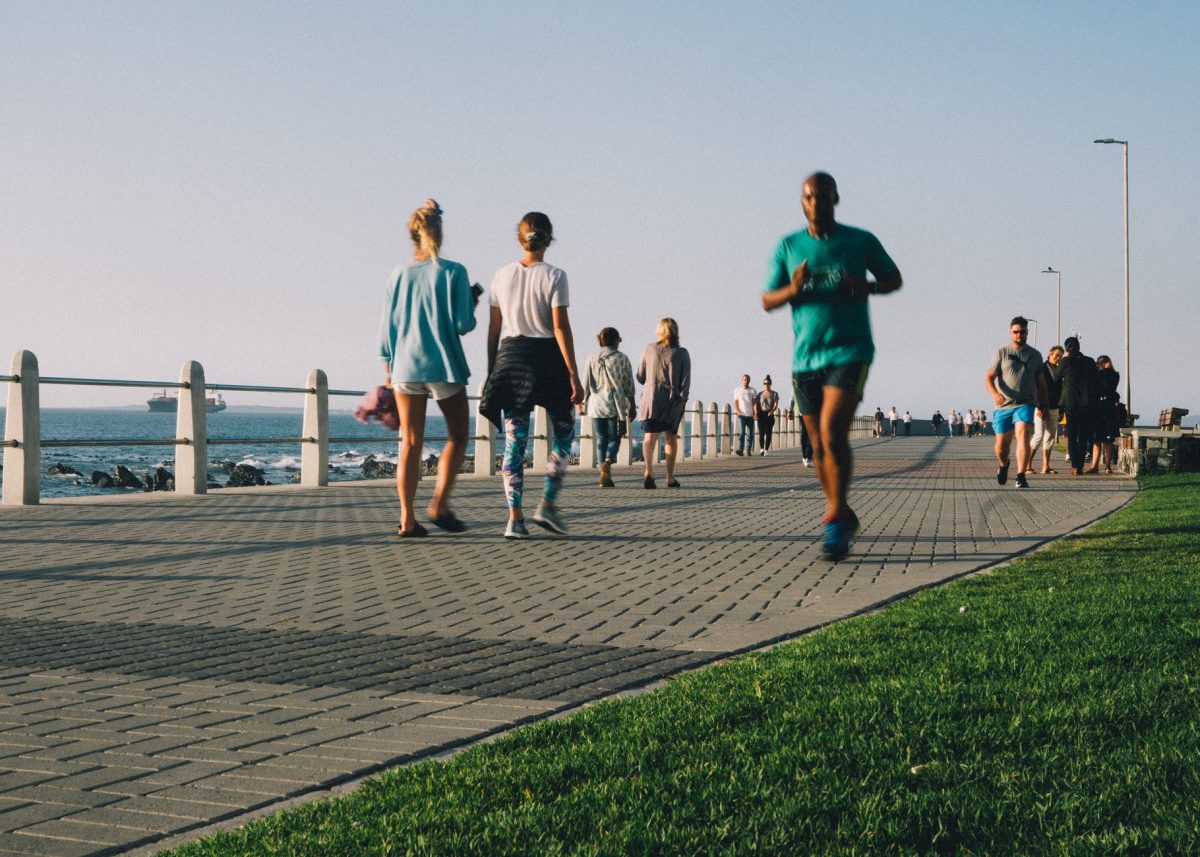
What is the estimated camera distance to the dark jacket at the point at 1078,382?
1922 cm

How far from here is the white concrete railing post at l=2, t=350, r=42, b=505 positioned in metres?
12.2

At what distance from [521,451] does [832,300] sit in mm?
2734

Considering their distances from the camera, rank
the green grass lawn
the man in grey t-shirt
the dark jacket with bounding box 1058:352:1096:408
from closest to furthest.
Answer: the green grass lawn → the man in grey t-shirt → the dark jacket with bounding box 1058:352:1096:408

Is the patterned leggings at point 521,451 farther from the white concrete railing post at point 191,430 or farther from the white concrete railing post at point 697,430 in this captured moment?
the white concrete railing post at point 697,430

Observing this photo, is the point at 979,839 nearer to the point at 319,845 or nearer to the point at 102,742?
the point at 319,845

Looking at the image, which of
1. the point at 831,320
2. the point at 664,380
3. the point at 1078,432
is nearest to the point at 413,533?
the point at 831,320

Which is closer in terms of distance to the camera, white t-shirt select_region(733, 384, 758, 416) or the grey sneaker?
the grey sneaker

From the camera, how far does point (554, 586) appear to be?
22.6 ft

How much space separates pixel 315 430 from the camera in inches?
628

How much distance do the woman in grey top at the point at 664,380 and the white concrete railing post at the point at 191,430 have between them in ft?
17.0

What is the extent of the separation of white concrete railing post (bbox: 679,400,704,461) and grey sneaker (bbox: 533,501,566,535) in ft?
64.5

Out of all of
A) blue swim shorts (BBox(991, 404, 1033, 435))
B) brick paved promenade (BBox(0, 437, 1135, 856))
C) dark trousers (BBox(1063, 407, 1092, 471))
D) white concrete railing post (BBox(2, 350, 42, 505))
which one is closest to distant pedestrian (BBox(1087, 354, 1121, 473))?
dark trousers (BBox(1063, 407, 1092, 471))

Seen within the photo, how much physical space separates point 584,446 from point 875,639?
1763cm

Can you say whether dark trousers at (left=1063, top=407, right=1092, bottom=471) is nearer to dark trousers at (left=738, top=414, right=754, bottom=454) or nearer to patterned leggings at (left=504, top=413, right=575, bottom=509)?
dark trousers at (left=738, top=414, right=754, bottom=454)
